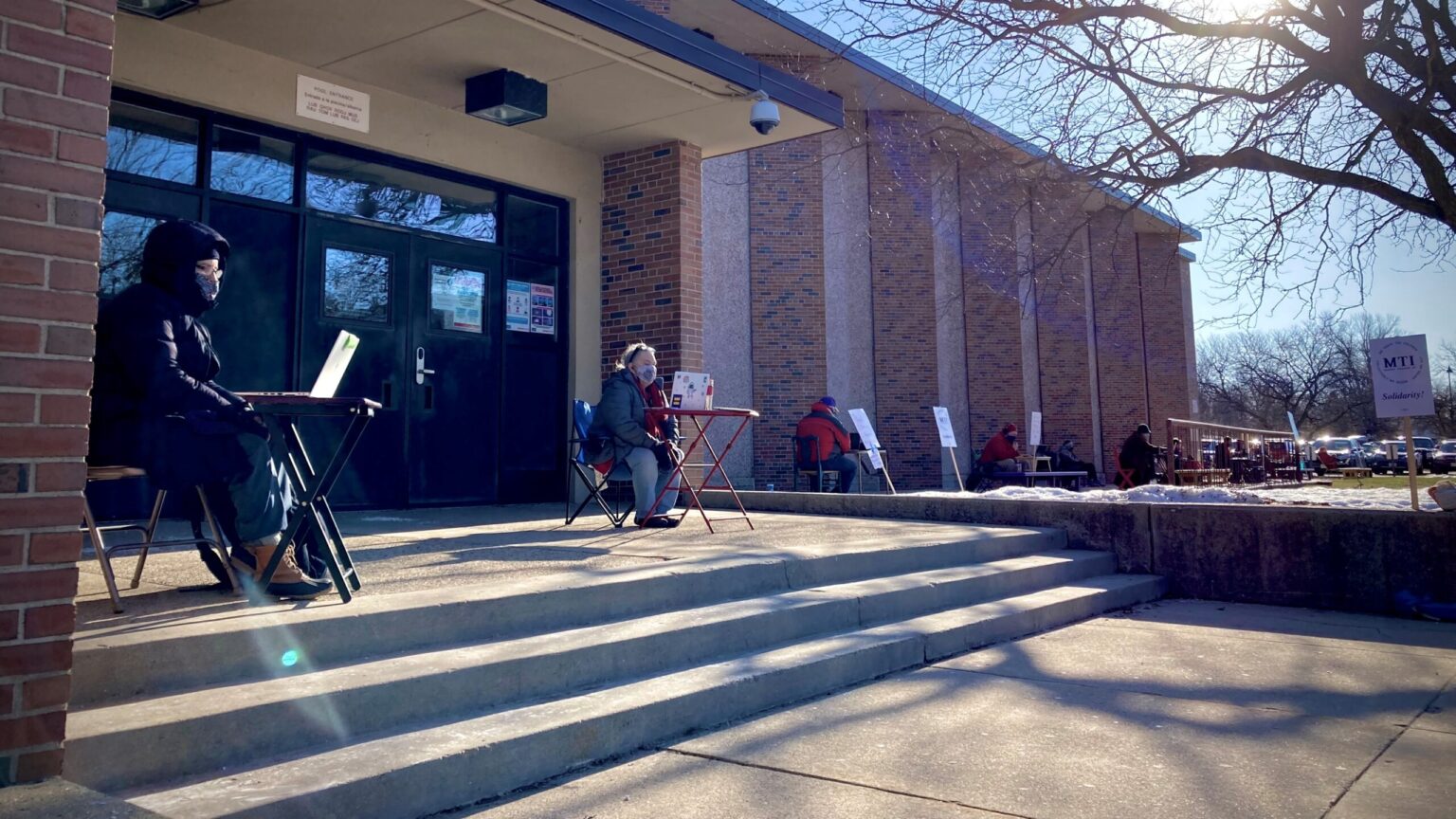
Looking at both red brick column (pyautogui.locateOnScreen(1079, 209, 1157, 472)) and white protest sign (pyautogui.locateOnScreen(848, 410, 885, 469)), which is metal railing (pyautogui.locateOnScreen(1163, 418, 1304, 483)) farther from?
white protest sign (pyautogui.locateOnScreen(848, 410, 885, 469))

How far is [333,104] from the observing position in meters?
7.68

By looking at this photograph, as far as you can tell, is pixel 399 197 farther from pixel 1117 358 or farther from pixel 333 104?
pixel 1117 358

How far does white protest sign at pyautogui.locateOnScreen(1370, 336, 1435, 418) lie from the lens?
22.0ft

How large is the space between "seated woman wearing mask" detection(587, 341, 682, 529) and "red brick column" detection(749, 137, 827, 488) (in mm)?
9062

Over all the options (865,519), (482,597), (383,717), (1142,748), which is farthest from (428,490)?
(1142,748)

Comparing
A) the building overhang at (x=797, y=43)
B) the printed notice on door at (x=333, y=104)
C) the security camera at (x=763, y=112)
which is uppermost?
the building overhang at (x=797, y=43)

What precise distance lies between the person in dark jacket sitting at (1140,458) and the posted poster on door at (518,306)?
1043 centimetres

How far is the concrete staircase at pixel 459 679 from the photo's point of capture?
258 centimetres

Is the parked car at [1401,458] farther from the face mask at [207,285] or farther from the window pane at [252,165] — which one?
the face mask at [207,285]

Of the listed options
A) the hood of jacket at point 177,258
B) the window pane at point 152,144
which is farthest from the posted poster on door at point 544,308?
the hood of jacket at point 177,258

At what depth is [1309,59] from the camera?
25.2ft

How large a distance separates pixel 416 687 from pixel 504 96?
574 centimetres

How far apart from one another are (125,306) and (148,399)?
36cm

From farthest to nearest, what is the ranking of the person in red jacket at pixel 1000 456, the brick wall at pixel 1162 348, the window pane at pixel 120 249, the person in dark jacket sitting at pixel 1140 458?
1. the brick wall at pixel 1162 348
2. the person in dark jacket sitting at pixel 1140 458
3. the person in red jacket at pixel 1000 456
4. the window pane at pixel 120 249
